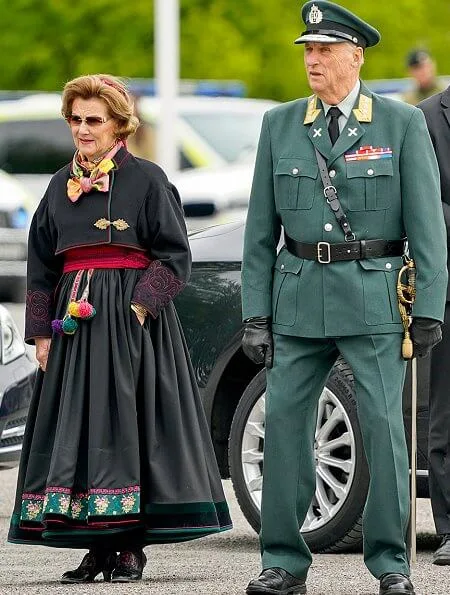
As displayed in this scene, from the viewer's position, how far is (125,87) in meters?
7.49

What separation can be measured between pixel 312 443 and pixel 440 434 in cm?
110

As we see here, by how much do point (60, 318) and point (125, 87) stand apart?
2.79 feet

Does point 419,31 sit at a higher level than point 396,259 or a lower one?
higher

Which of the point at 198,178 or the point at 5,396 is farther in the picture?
the point at 198,178

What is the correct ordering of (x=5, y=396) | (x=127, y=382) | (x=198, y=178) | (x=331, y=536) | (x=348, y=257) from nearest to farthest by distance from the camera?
(x=348, y=257) → (x=127, y=382) → (x=331, y=536) → (x=5, y=396) → (x=198, y=178)

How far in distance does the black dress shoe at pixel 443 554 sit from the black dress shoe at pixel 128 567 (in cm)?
115

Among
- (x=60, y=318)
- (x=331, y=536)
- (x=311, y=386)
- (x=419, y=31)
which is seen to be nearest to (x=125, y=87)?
(x=60, y=318)

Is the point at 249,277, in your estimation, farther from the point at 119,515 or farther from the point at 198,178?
the point at 198,178

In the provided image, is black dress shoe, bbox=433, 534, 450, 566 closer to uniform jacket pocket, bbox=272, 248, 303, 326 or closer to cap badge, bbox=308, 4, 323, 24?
uniform jacket pocket, bbox=272, 248, 303, 326

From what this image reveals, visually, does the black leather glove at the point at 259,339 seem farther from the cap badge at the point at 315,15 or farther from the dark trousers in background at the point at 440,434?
the dark trousers in background at the point at 440,434

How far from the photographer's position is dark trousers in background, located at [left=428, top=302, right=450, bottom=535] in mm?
7961

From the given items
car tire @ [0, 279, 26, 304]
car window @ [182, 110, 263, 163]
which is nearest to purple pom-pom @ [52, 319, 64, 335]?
car tire @ [0, 279, 26, 304]

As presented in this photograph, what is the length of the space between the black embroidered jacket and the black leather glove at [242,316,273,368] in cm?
50

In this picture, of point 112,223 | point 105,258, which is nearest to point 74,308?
point 105,258
